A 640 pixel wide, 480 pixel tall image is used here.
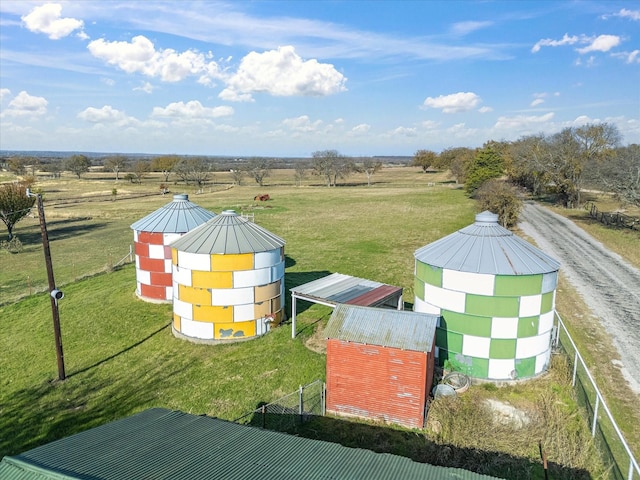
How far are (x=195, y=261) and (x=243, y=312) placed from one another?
3.37m

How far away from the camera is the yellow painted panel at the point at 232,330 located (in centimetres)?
2248

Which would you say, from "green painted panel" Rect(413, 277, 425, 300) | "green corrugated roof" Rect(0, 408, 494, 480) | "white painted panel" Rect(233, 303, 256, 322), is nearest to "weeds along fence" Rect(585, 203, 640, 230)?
"green painted panel" Rect(413, 277, 425, 300)

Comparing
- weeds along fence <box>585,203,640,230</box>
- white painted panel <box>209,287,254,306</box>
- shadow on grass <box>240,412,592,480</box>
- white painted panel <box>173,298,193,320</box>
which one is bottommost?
shadow on grass <box>240,412,592,480</box>

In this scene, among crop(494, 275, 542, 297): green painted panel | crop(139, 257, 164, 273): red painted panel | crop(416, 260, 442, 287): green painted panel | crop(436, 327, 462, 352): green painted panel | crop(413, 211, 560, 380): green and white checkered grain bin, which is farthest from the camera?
crop(139, 257, 164, 273): red painted panel

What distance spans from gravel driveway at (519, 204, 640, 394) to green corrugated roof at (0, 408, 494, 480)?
13488mm

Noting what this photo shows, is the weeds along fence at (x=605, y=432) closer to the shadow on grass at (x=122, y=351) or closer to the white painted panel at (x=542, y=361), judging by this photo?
the white painted panel at (x=542, y=361)

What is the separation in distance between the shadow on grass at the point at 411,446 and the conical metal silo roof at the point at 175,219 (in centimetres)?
1528

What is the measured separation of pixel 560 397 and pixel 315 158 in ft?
384

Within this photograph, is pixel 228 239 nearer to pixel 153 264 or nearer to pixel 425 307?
pixel 153 264

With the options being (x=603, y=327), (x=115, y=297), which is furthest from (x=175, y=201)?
(x=603, y=327)

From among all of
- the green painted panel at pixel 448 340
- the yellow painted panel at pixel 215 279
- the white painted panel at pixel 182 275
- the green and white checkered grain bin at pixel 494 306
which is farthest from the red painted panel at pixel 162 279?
the green painted panel at pixel 448 340

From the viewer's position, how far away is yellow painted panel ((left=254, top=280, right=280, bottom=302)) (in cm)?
Answer: 2273

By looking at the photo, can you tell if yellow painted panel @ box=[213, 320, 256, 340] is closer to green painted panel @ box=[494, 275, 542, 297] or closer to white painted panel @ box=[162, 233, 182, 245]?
white painted panel @ box=[162, 233, 182, 245]

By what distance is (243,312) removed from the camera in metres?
22.5
